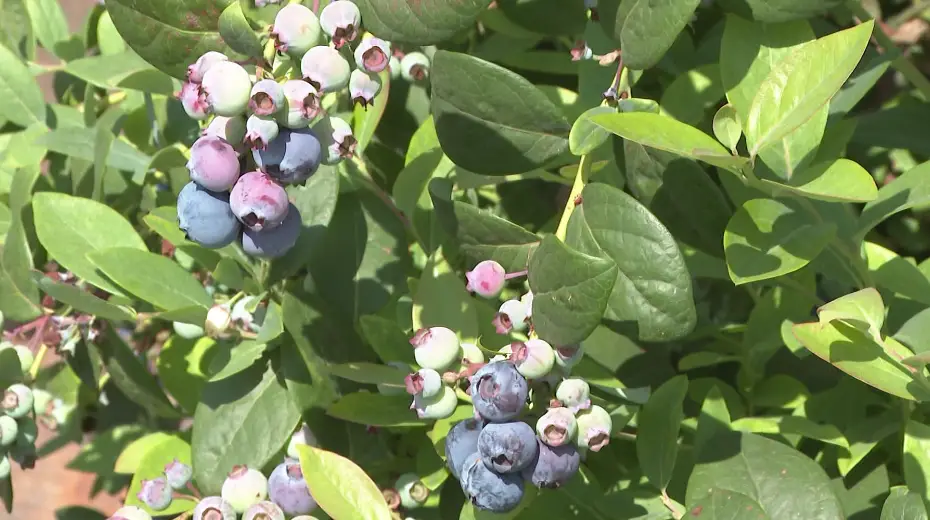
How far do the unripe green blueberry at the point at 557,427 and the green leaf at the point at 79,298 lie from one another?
21.7 inches

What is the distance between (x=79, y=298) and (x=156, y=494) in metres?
0.24

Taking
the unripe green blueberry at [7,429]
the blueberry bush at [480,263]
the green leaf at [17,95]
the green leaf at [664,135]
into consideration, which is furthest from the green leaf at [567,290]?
the green leaf at [17,95]

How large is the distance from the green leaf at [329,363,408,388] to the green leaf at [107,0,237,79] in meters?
0.32

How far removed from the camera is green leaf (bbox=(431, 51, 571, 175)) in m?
0.81

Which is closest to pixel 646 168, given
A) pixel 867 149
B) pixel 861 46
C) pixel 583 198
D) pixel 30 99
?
pixel 583 198

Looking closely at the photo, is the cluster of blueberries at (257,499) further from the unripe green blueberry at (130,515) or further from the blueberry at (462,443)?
the blueberry at (462,443)

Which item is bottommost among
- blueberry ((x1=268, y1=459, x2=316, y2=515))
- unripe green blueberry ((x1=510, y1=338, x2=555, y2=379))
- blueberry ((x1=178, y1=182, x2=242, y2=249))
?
blueberry ((x1=268, y1=459, x2=316, y2=515))

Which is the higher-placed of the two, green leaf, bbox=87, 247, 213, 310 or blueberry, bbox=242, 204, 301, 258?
blueberry, bbox=242, 204, 301, 258

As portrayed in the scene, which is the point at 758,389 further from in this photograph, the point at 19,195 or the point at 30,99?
the point at 30,99

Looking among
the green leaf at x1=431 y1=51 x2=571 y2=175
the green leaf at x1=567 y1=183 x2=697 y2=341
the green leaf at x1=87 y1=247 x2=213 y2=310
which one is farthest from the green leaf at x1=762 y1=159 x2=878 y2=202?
the green leaf at x1=87 y1=247 x2=213 y2=310

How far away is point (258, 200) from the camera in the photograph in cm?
69

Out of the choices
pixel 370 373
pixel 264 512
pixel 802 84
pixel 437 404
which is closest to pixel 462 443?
pixel 437 404

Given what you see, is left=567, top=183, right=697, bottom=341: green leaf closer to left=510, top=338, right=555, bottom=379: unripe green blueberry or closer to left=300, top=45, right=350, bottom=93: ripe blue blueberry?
left=510, top=338, right=555, bottom=379: unripe green blueberry

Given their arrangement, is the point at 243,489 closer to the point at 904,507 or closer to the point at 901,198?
the point at 904,507
